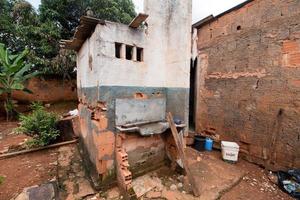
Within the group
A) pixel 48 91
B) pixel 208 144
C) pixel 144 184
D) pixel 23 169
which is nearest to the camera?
pixel 144 184

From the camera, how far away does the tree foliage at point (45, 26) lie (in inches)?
368

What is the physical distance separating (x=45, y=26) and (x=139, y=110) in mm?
9316

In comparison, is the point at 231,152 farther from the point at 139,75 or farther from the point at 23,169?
the point at 23,169

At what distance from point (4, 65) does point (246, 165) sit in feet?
38.2

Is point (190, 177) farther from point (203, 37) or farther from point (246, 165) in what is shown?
point (203, 37)

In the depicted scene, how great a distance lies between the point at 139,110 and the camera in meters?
3.92

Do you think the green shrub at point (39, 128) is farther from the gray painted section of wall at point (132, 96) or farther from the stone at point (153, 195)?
the stone at point (153, 195)

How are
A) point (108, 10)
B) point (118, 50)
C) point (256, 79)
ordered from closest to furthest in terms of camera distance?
point (118, 50) → point (256, 79) → point (108, 10)

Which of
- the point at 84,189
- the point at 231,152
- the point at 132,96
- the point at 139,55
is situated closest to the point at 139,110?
the point at 132,96

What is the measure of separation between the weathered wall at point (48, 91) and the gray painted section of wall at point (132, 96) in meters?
8.38

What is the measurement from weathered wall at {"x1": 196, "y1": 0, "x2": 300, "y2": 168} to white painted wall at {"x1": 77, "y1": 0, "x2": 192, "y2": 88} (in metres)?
2.29

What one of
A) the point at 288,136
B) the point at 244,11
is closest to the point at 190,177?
the point at 288,136

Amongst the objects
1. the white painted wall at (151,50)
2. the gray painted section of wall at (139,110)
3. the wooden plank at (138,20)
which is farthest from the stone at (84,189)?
the wooden plank at (138,20)

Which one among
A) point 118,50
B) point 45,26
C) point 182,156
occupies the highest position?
point 45,26
